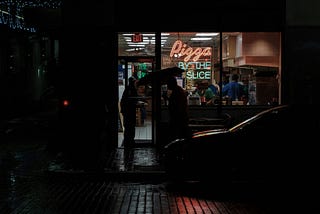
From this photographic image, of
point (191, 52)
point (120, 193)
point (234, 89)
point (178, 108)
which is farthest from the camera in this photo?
point (234, 89)

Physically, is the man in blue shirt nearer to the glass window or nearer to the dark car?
A: the glass window

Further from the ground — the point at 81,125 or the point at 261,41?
the point at 261,41

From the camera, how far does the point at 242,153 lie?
1065 cm

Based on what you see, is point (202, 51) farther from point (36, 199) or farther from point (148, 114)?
point (36, 199)

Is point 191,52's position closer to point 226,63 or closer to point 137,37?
point 226,63

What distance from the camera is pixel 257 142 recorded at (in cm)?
1073

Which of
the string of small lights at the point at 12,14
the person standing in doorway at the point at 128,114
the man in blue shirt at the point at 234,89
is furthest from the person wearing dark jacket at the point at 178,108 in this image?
the string of small lights at the point at 12,14

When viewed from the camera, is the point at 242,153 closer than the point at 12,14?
Yes

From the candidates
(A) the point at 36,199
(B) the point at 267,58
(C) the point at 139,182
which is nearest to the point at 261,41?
(B) the point at 267,58

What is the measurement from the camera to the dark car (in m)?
10.6

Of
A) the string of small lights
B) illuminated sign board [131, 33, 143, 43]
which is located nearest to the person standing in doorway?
illuminated sign board [131, 33, 143, 43]

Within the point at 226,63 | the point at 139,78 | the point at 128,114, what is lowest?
the point at 128,114

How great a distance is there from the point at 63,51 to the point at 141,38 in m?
2.21

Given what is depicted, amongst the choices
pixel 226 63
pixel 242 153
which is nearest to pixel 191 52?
pixel 226 63
